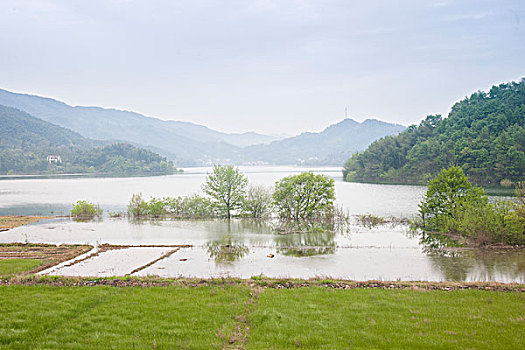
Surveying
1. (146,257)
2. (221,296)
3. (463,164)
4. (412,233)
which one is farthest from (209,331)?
(463,164)

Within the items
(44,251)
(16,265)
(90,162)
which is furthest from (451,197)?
(90,162)

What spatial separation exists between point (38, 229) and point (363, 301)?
3039 centimetres

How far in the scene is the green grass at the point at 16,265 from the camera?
15430mm

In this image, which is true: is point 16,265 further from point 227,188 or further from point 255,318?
point 227,188

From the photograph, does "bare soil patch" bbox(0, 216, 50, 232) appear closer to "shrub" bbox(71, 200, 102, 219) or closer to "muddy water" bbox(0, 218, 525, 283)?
"muddy water" bbox(0, 218, 525, 283)

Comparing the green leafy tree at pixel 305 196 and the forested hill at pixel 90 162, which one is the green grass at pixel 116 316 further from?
the forested hill at pixel 90 162

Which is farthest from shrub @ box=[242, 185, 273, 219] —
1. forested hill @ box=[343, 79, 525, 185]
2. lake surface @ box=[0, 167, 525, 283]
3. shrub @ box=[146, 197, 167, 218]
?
forested hill @ box=[343, 79, 525, 185]

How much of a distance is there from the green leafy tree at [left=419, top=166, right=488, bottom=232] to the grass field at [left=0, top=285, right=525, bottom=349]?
54.2ft

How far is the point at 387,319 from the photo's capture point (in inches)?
370

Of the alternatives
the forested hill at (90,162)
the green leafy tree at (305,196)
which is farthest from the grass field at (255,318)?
the forested hill at (90,162)

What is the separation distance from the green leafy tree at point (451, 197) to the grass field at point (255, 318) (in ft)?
54.2

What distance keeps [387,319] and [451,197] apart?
21.5m

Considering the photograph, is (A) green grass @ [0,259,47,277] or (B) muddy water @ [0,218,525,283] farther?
(B) muddy water @ [0,218,525,283]

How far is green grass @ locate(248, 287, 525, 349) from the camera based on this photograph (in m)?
7.92
